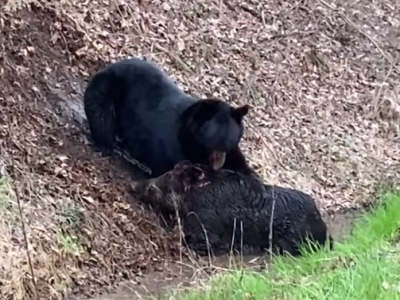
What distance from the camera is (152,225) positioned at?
27.7 feet

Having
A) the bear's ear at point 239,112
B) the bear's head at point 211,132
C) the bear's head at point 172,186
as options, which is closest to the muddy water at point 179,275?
the bear's head at point 172,186

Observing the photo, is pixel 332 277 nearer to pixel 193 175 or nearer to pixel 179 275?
pixel 179 275

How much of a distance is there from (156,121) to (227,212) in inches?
46.6

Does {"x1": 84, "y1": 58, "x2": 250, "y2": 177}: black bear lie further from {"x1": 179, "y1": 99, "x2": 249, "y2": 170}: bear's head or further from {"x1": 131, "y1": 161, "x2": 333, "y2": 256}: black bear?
{"x1": 131, "y1": 161, "x2": 333, "y2": 256}: black bear

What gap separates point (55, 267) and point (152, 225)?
1.36 meters

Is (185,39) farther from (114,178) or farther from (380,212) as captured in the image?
(380,212)

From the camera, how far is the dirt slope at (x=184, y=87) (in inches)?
305

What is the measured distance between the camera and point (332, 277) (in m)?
5.74

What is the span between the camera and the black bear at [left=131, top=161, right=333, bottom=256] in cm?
840

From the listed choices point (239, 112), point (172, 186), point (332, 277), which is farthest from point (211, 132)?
point (332, 277)

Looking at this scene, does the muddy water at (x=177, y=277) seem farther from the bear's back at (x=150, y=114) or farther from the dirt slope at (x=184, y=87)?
the bear's back at (x=150, y=114)

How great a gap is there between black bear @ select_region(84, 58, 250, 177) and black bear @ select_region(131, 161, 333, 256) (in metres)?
0.22

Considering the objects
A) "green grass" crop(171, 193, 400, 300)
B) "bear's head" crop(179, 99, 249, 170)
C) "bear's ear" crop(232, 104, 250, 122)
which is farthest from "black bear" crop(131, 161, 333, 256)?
"green grass" crop(171, 193, 400, 300)

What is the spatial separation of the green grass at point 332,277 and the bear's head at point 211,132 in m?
1.55
